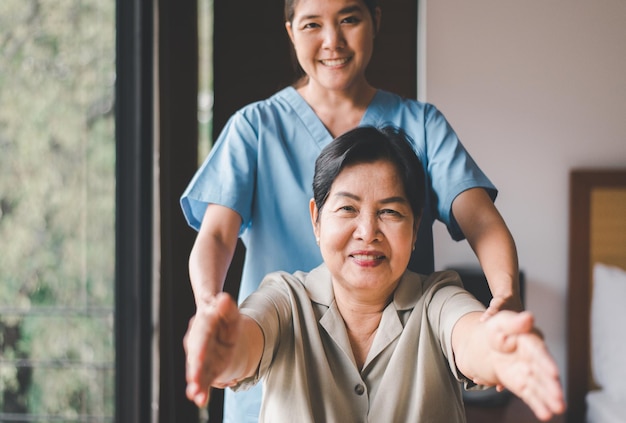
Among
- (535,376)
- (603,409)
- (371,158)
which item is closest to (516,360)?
(535,376)

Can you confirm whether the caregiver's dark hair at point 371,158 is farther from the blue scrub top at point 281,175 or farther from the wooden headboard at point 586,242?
the wooden headboard at point 586,242

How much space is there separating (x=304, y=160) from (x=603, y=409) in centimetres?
168

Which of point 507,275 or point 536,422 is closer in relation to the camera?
point 507,275

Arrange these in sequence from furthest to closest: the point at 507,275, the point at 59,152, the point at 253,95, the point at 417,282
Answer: the point at 253,95
the point at 59,152
the point at 417,282
the point at 507,275

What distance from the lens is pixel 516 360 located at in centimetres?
74

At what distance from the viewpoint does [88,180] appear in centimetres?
215

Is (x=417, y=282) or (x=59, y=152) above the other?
(x=59, y=152)

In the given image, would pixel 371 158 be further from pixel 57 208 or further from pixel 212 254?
pixel 57 208

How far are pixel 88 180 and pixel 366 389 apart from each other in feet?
4.61

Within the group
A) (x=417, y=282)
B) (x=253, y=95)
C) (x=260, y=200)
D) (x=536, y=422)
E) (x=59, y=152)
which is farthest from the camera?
(x=253, y=95)

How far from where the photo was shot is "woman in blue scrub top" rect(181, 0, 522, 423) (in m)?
1.25

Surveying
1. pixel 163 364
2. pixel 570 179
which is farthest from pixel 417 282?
pixel 570 179

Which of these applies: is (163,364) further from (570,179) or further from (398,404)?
(570,179)

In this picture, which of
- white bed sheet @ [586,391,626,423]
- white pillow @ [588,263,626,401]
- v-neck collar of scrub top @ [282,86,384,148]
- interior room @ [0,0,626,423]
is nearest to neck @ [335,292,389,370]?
v-neck collar of scrub top @ [282,86,384,148]
